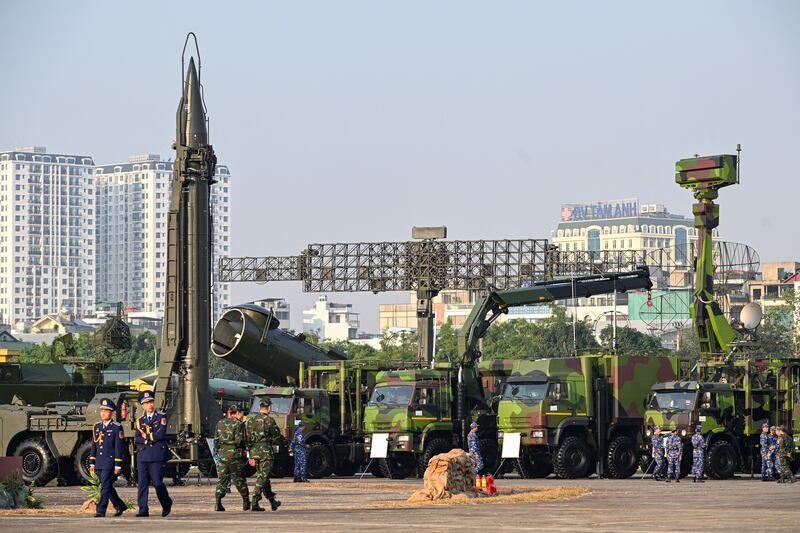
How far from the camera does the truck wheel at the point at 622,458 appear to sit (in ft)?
131

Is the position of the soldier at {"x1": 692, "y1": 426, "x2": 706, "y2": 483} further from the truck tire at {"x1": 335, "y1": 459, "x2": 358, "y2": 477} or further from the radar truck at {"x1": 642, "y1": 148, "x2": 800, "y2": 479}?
the truck tire at {"x1": 335, "y1": 459, "x2": 358, "y2": 477}

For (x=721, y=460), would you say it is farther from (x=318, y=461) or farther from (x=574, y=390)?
(x=318, y=461)

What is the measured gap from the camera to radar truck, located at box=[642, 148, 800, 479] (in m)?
39.2

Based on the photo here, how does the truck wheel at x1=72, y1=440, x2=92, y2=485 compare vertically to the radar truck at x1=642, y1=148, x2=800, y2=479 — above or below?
below

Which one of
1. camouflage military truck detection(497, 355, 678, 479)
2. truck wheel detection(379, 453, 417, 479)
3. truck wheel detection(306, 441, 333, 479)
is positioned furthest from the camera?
truck wheel detection(306, 441, 333, 479)

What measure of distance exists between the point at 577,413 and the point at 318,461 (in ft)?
23.2

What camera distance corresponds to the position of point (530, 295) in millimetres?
46312

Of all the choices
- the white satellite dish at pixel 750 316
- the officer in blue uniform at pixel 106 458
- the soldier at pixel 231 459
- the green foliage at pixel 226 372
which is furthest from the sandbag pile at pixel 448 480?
the green foliage at pixel 226 372

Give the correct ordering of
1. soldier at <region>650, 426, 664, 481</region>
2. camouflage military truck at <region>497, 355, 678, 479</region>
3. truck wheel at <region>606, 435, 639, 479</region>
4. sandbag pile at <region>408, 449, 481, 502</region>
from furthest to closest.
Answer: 1. truck wheel at <region>606, 435, 639, 479</region>
2. camouflage military truck at <region>497, 355, 678, 479</region>
3. soldier at <region>650, 426, 664, 481</region>
4. sandbag pile at <region>408, 449, 481, 502</region>

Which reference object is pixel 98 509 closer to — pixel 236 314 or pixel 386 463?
pixel 386 463

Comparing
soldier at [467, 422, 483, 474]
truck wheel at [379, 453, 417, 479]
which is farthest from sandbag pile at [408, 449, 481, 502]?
truck wheel at [379, 453, 417, 479]

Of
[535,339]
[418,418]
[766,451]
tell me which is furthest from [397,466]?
[535,339]

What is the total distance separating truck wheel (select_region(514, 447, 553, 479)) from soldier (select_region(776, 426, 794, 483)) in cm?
600

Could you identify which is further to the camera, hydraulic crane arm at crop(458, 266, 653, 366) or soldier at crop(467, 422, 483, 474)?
hydraulic crane arm at crop(458, 266, 653, 366)
